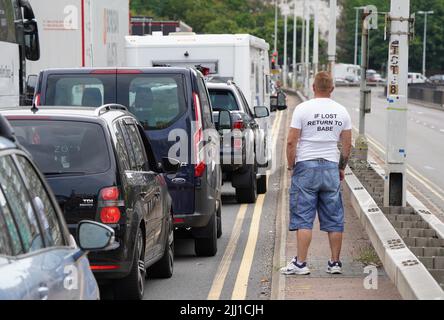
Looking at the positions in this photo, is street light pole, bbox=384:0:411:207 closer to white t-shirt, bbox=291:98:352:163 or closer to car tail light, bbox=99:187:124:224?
white t-shirt, bbox=291:98:352:163

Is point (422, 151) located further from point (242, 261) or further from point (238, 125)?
point (242, 261)

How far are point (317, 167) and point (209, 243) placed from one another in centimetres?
236

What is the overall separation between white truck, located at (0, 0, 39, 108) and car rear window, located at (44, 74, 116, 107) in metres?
6.50

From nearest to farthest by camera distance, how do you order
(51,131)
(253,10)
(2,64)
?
(51,131) → (2,64) → (253,10)

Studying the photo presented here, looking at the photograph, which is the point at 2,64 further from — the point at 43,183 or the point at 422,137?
the point at 422,137

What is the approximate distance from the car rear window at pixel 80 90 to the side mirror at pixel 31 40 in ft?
25.9

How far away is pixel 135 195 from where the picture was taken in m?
9.56

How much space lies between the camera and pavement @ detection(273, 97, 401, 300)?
32.3ft

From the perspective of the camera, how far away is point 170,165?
38.1ft

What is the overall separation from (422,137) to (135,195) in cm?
3226

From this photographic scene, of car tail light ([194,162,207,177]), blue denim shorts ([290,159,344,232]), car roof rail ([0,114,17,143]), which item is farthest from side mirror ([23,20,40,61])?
car roof rail ([0,114,17,143])

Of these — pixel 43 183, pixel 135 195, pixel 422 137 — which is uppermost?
pixel 43 183

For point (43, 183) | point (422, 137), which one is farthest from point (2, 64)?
point (422, 137)

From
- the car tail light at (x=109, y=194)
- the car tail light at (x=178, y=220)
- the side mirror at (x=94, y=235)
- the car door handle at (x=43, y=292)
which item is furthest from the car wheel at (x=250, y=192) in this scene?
the car door handle at (x=43, y=292)
